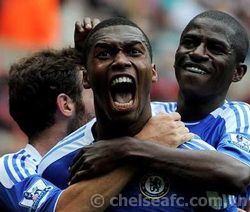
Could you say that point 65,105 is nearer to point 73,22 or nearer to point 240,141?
point 240,141

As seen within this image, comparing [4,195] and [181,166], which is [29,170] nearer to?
[4,195]

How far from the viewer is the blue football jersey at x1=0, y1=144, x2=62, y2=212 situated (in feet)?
16.9

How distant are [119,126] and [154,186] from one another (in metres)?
0.33

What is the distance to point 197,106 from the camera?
575cm

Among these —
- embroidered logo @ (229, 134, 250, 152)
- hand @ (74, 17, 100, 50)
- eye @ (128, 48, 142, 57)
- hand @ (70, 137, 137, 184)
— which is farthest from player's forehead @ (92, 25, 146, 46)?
hand @ (74, 17, 100, 50)

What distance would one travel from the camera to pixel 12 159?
5707 millimetres

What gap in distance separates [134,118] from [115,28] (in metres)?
0.44

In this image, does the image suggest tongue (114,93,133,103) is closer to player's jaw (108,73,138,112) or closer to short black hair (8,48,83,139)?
player's jaw (108,73,138,112)

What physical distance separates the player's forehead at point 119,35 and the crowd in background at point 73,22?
17.9 feet

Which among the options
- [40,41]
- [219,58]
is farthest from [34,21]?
[219,58]

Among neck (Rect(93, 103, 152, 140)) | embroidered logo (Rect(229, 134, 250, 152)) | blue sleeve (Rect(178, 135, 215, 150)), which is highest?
Answer: neck (Rect(93, 103, 152, 140))

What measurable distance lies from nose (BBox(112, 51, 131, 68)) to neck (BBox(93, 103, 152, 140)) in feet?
0.84

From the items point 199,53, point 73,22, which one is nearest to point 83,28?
point 199,53

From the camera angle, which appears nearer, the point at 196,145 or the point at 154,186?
the point at 154,186
